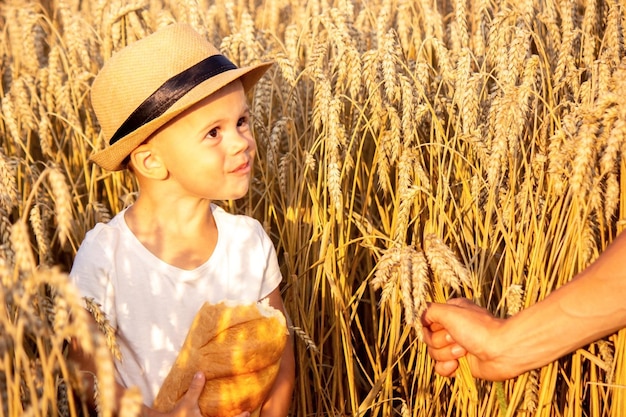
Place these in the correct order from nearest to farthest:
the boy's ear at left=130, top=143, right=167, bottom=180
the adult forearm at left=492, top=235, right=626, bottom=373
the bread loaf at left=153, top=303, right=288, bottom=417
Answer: the adult forearm at left=492, top=235, right=626, bottom=373 → the bread loaf at left=153, top=303, right=288, bottom=417 → the boy's ear at left=130, top=143, right=167, bottom=180

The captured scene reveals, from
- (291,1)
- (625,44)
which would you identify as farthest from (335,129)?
(291,1)

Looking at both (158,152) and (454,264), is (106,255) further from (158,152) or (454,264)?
(454,264)

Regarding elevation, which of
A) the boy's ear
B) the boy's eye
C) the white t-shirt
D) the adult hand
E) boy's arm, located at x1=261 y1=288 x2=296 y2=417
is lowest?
boy's arm, located at x1=261 y1=288 x2=296 y2=417

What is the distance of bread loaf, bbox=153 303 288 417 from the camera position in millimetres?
1496

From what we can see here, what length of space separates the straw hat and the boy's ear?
0.02 meters

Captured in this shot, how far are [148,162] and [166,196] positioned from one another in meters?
0.08

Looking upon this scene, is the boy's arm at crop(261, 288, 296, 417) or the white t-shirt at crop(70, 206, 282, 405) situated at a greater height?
the white t-shirt at crop(70, 206, 282, 405)

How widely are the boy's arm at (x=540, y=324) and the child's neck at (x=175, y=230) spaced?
0.51m

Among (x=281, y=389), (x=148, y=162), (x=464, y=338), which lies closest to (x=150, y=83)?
(x=148, y=162)

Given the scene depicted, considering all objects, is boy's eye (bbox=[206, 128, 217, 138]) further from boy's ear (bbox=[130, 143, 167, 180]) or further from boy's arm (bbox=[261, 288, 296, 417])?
boy's arm (bbox=[261, 288, 296, 417])

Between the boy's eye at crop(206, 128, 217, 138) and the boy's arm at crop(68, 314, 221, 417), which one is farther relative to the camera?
the boy's eye at crop(206, 128, 217, 138)

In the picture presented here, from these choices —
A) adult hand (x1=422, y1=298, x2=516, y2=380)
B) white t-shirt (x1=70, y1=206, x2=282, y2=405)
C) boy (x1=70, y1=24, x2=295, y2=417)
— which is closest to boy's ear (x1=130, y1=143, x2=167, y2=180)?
boy (x1=70, y1=24, x2=295, y2=417)

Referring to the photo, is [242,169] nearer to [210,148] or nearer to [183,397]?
[210,148]

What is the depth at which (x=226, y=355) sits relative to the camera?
1495mm
